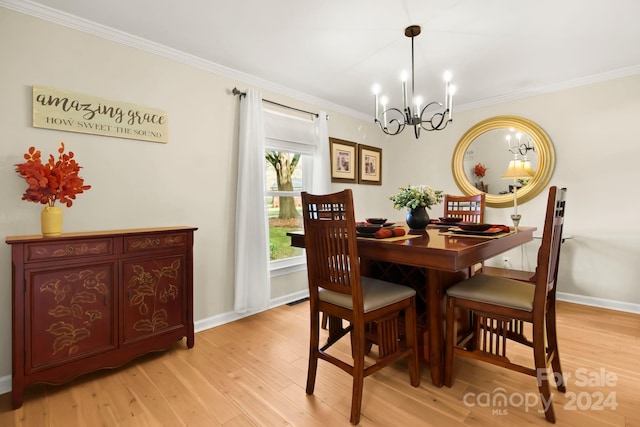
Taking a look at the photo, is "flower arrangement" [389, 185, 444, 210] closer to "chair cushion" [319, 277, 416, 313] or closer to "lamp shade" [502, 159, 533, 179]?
"chair cushion" [319, 277, 416, 313]

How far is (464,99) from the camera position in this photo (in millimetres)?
3805

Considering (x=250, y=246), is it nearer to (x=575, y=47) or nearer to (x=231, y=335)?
(x=231, y=335)

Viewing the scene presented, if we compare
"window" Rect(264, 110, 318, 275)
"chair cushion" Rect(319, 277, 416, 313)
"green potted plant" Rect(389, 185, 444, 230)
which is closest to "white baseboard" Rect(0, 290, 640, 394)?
"window" Rect(264, 110, 318, 275)

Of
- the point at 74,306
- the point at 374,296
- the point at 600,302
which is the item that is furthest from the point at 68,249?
the point at 600,302

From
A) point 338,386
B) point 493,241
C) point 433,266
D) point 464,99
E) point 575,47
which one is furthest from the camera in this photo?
point 464,99

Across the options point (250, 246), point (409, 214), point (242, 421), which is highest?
point (409, 214)

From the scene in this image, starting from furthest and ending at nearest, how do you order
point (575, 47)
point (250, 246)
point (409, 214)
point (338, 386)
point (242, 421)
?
point (250, 246) → point (575, 47) → point (409, 214) → point (338, 386) → point (242, 421)

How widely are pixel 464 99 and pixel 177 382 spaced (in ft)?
13.3

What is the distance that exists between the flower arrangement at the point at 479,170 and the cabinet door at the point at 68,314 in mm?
3915

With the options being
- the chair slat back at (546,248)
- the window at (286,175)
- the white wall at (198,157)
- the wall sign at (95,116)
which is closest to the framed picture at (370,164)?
the white wall at (198,157)

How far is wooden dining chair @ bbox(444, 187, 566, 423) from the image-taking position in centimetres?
154

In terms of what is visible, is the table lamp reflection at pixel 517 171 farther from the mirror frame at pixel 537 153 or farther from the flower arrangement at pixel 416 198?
the flower arrangement at pixel 416 198

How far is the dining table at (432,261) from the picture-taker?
1.49m

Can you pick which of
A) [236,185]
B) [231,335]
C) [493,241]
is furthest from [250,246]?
[493,241]
